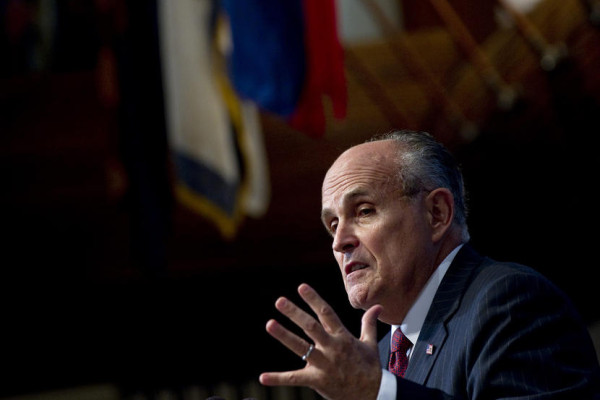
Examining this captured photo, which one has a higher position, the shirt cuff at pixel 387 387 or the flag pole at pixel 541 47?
the flag pole at pixel 541 47

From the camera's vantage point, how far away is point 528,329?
1.97 m

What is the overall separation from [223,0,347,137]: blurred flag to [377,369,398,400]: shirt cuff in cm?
331

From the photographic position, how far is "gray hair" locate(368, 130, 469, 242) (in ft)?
8.02

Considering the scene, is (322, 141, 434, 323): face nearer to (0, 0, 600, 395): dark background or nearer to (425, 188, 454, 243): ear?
(425, 188, 454, 243): ear

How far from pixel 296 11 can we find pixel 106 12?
1.24 metres

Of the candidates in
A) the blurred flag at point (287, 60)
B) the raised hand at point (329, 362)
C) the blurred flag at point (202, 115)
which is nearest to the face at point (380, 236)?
the raised hand at point (329, 362)

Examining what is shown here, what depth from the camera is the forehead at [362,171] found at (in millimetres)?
2424

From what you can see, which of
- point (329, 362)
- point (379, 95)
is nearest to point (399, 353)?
point (329, 362)

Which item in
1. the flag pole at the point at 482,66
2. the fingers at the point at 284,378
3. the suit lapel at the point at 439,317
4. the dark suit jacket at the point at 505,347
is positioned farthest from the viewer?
the flag pole at the point at 482,66

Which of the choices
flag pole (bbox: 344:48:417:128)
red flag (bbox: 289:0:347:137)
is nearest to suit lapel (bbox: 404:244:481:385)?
red flag (bbox: 289:0:347:137)

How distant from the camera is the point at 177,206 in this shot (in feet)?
22.5

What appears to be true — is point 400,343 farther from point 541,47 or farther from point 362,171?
point 541,47

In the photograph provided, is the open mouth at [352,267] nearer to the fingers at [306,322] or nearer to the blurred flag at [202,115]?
the fingers at [306,322]

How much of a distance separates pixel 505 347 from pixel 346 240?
0.58 meters
